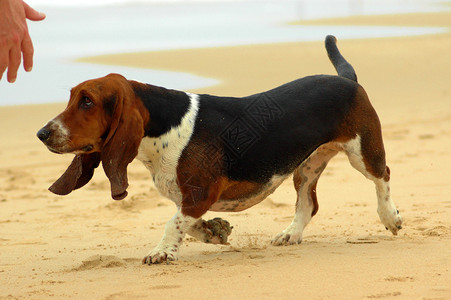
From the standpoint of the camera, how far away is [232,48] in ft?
82.0

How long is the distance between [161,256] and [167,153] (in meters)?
0.68

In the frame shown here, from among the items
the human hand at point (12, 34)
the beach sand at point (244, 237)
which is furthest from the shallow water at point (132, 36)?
the human hand at point (12, 34)

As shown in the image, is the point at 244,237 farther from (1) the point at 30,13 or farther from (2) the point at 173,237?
(1) the point at 30,13

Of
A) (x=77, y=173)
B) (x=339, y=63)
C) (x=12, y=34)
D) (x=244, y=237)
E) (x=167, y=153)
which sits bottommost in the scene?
(x=244, y=237)

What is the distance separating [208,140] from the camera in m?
5.52

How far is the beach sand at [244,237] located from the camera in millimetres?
4609

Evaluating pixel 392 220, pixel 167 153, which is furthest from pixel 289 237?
pixel 167 153

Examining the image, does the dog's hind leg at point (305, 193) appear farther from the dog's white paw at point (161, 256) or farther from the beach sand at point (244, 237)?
the dog's white paw at point (161, 256)

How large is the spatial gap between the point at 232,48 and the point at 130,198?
56.7 feet

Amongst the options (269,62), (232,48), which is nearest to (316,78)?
(269,62)

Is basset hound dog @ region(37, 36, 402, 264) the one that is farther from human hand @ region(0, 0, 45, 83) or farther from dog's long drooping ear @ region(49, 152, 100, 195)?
human hand @ region(0, 0, 45, 83)

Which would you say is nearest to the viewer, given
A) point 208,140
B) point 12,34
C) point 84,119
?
point 12,34

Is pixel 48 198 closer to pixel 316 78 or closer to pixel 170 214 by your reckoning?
pixel 170 214

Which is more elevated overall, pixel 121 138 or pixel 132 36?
pixel 121 138
